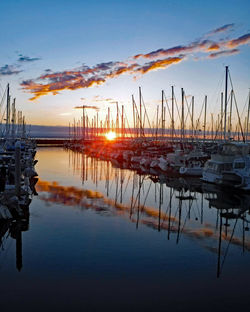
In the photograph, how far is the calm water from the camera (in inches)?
371

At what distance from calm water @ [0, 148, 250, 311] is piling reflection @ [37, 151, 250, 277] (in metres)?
0.07

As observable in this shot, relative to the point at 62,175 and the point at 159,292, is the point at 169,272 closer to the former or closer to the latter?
the point at 159,292

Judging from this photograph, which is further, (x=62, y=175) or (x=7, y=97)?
(x=7, y=97)

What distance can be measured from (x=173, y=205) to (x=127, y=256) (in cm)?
1024

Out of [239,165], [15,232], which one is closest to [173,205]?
[239,165]

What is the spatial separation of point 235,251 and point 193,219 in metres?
5.11

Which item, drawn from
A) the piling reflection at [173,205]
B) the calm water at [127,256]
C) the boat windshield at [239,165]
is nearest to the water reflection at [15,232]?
the calm water at [127,256]

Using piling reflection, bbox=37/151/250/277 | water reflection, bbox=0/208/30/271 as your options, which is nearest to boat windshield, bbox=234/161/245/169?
piling reflection, bbox=37/151/250/277

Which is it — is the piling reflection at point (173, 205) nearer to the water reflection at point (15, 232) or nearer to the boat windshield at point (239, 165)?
the boat windshield at point (239, 165)

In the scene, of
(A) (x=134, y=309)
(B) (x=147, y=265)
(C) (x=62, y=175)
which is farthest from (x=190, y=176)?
(A) (x=134, y=309)

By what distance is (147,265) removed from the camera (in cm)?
1184

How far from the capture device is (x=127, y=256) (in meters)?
12.7

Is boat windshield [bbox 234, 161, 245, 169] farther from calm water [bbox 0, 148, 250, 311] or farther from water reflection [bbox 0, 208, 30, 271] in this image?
water reflection [bbox 0, 208, 30, 271]

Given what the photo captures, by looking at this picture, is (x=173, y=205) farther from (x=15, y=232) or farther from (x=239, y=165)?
(x=15, y=232)
